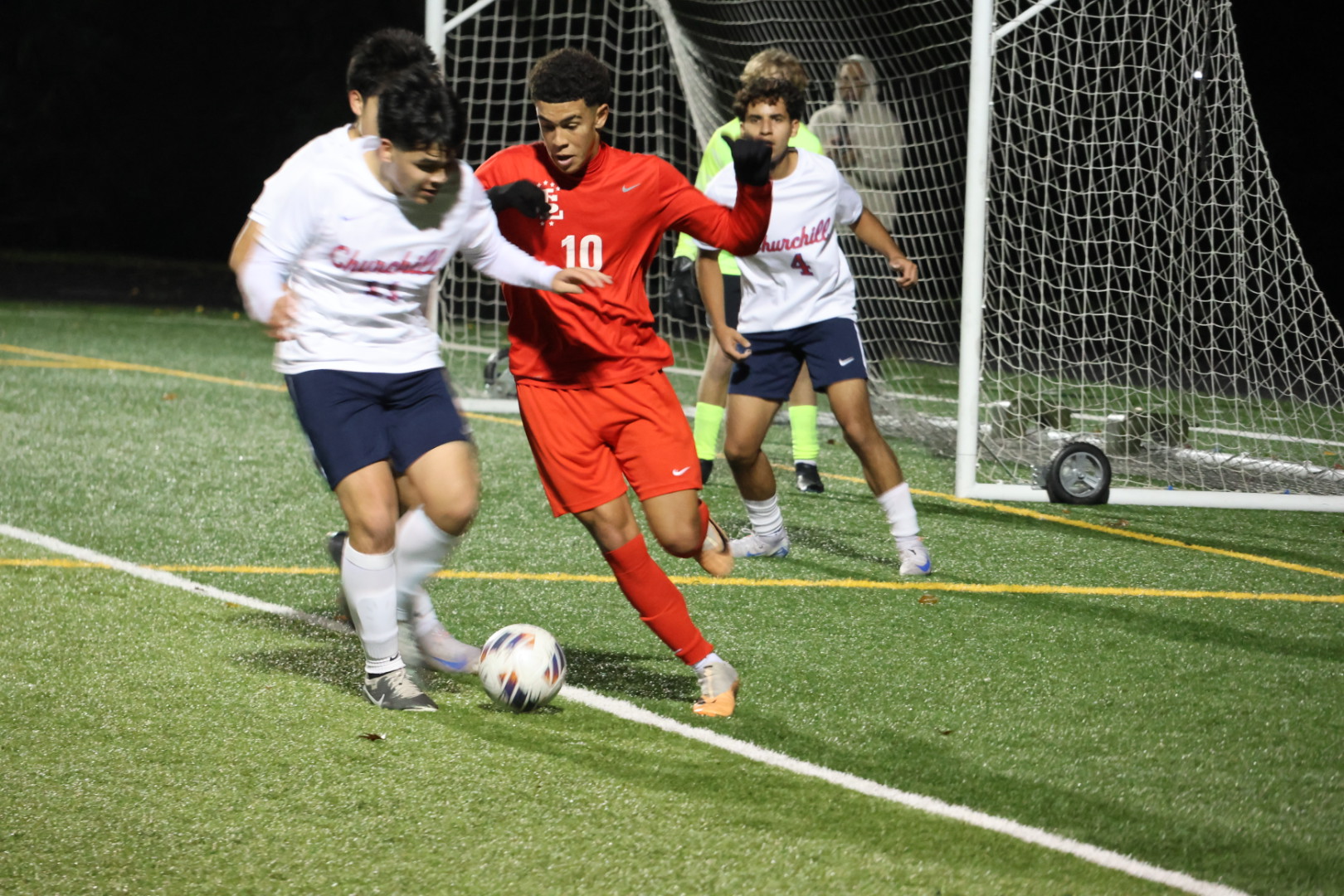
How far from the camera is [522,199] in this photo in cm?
387

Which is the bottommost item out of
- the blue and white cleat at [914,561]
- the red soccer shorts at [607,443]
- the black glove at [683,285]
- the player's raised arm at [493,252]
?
the blue and white cleat at [914,561]

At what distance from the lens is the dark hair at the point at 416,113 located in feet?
12.0

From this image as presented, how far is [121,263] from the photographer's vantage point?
A: 26703 millimetres

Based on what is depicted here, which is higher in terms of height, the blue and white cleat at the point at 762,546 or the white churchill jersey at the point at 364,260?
the white churchill jersey at the point at 364,260

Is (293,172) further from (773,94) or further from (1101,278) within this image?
(1101,278)

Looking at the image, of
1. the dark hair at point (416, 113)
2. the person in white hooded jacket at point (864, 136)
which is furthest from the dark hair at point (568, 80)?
the person in white hooded jacket at point (864, 136)

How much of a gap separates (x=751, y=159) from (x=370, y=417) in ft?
3.98

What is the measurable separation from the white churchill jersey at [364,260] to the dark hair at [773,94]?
1770 mm

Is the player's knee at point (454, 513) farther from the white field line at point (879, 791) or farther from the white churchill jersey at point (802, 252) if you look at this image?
the white churchill jersey at point (802, 252)

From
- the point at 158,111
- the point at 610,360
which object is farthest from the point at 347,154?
the point at 158,111

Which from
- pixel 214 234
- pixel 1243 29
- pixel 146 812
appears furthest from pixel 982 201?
pixel 214 234

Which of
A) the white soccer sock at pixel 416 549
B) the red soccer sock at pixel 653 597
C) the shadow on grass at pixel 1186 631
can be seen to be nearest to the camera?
the red soccer sock at pixel 653 597

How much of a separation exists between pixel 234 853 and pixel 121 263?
25650 millimetres

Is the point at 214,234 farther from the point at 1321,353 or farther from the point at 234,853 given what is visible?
the point at 234,853
